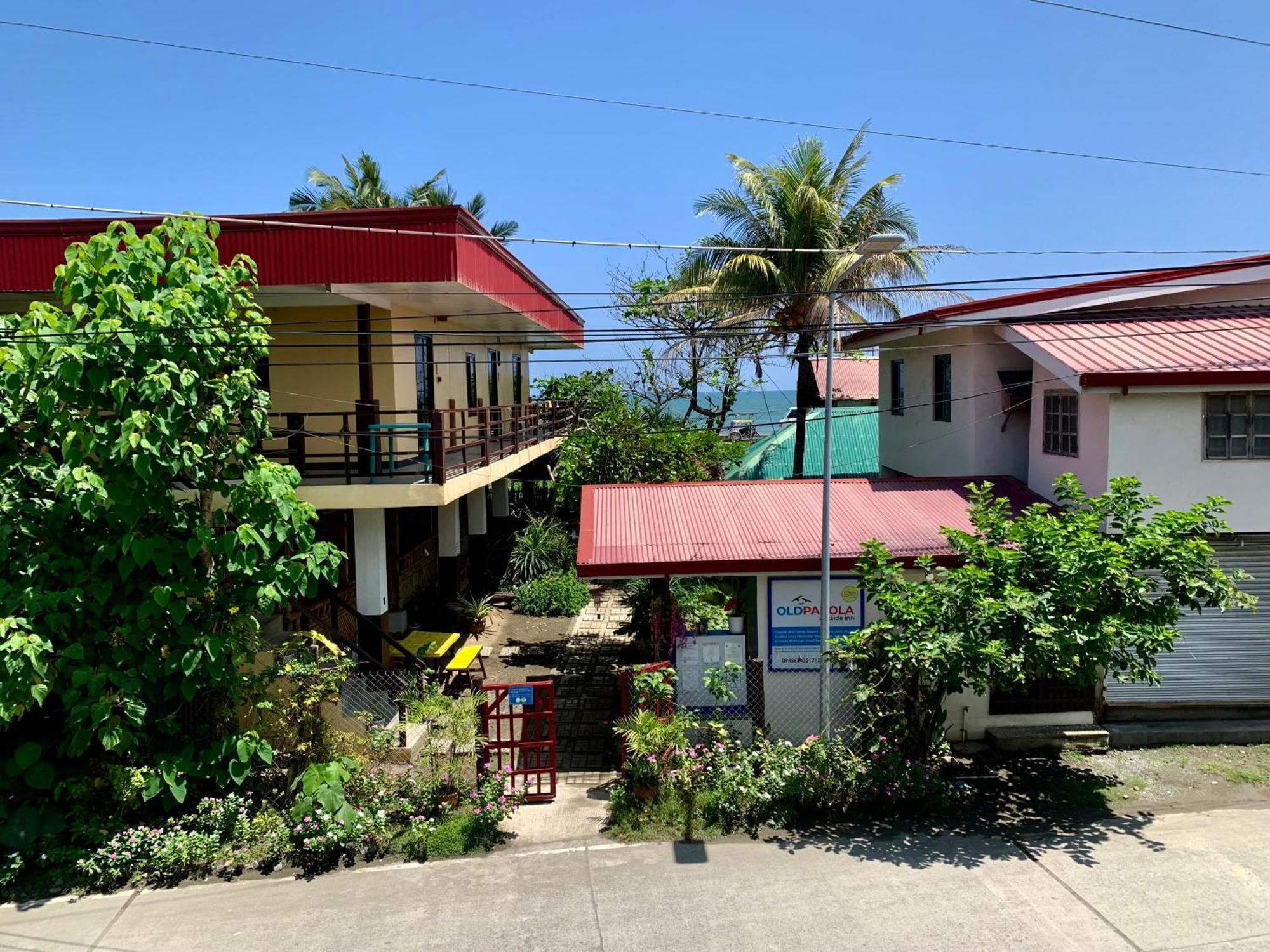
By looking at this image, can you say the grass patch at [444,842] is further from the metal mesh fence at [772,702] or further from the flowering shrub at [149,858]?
the metal mesh fence at [772,702]

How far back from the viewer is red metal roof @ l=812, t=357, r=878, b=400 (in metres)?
31.1

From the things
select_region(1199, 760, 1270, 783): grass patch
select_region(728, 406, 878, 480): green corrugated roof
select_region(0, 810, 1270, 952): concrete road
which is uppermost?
select_region(728, 406, 878, 480): green corrugated roof

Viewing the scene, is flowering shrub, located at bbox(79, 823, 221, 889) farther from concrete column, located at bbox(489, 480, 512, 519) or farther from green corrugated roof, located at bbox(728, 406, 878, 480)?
green corrugated roof, located at bbox(728, 406, 878, 480)

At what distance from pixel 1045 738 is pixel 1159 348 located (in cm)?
479

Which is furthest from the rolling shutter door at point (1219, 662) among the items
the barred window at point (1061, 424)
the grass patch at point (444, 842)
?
the grass patch at point (444, 842)

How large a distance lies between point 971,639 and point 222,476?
698 centimetres

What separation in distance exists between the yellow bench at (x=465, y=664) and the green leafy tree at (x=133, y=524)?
3733 mm

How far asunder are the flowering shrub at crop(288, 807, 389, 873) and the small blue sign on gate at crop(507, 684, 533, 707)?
1653 mm

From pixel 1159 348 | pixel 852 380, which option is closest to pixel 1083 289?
pixel 1159 348

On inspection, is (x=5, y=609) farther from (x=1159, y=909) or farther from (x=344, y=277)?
(x=1159, y=909)

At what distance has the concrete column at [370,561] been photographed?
34.6 ft

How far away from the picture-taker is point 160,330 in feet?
23.6

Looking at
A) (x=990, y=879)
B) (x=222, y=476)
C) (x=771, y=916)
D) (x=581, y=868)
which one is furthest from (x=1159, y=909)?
(x=222, y=476)

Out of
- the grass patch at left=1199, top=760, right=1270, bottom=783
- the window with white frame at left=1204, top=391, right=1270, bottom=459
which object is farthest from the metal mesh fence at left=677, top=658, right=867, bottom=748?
the window with white frame at left=1204, top=391, right=1270, bottom=459
